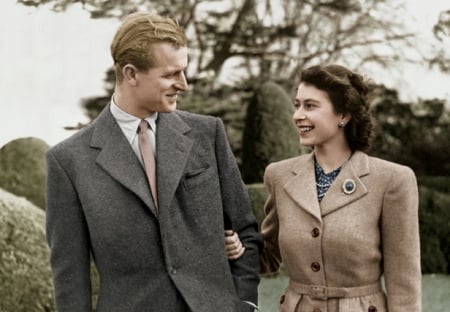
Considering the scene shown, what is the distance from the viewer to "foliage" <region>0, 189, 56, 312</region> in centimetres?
598

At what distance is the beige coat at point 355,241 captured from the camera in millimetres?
3150

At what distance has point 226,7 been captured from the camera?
1438 cm

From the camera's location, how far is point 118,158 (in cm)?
294

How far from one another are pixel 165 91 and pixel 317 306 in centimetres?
105

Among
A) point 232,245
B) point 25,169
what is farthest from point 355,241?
point 25,169

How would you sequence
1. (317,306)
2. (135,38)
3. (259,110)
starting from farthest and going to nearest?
1. (259,110)
2. (317,306)
3. (135,38)

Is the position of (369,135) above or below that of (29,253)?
above

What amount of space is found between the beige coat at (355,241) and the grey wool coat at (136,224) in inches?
13.6

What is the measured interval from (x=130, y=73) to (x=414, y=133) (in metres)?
Answer: 11.3

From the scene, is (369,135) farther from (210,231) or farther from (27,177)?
(27,177)

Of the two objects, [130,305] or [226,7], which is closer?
[130,305]

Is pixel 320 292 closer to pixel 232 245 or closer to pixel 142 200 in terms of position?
pixel 232 245

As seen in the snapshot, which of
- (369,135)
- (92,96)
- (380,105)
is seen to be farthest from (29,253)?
(380,105)

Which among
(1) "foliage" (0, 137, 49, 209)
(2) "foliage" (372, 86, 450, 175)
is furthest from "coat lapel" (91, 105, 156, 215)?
(2) "foliage" (372, 86, 450, 175)
